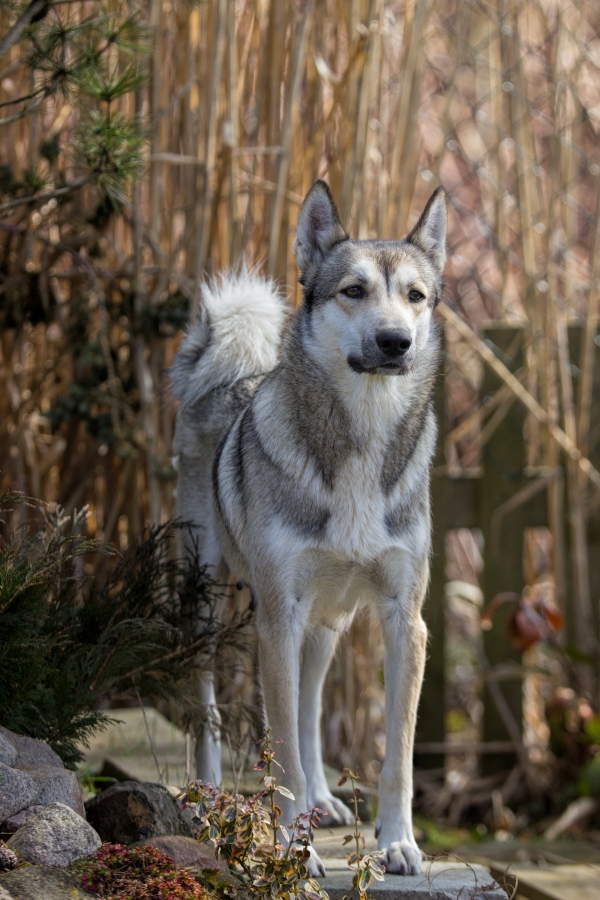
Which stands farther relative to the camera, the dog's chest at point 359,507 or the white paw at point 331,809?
the white paw at point 331,809

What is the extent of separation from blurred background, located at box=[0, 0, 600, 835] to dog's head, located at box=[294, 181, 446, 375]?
674 millimetres

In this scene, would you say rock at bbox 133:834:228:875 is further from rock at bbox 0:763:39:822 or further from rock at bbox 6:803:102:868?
rock at bbox 0:763:39:822

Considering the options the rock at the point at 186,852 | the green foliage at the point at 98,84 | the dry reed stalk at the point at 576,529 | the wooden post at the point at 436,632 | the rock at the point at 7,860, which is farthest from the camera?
the wooden post at the point at 436,632

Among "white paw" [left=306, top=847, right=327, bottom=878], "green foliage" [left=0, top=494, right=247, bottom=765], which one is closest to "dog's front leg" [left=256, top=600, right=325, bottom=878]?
"white paw" [left=306, top=847, right=327, bottom=878]

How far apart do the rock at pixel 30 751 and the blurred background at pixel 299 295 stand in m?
1.22

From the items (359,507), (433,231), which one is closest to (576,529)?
(433,231)

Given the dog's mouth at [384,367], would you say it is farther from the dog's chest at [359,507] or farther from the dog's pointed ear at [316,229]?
the dog's pointed ear at [316,229]

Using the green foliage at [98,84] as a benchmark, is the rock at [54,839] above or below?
below

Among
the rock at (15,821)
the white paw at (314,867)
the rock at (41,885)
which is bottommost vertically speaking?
the white paw at (314,867)

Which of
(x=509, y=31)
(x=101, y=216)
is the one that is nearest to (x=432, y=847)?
(x=101, y=216)

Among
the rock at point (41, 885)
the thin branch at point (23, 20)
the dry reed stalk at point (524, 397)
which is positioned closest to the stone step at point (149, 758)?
the rock at point (41, 885)

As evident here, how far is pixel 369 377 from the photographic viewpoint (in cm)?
256

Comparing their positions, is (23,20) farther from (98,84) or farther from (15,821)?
(15,821)

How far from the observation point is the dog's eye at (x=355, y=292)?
253cm
